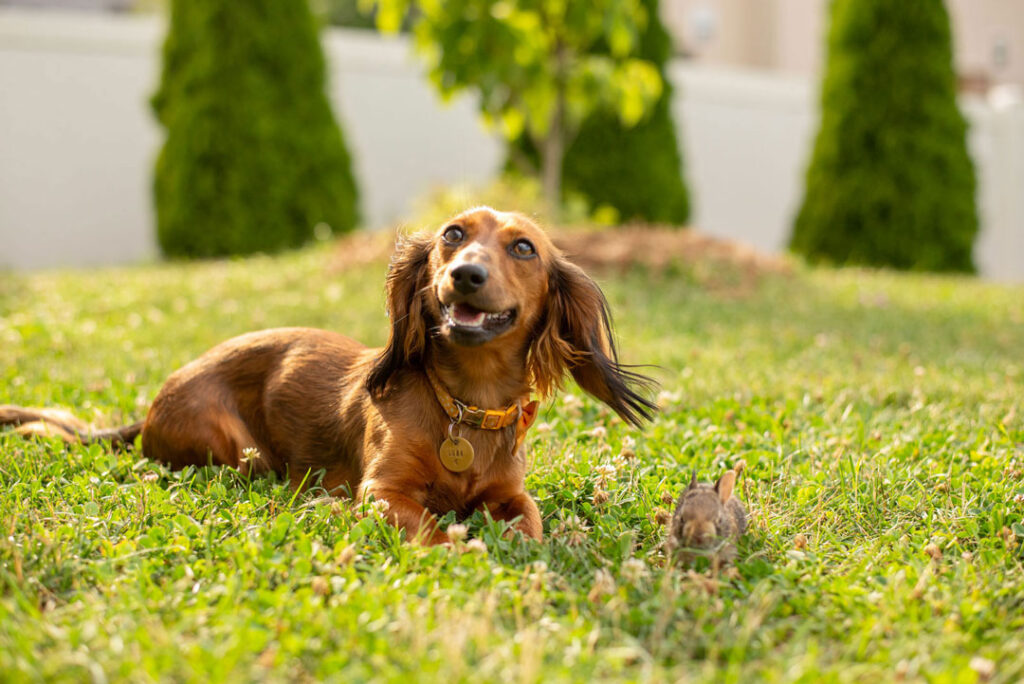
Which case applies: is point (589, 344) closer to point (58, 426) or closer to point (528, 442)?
point (528, 442)

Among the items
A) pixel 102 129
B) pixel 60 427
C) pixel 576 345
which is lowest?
pixel 60 427

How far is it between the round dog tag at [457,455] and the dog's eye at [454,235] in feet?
2.02

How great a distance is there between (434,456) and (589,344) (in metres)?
0.62

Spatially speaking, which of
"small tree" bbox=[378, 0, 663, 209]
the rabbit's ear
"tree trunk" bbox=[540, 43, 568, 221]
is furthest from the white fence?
the rabbit's ear

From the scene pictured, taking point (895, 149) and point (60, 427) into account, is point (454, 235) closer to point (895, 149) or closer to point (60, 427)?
point (60, 427)

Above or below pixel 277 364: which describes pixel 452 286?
above

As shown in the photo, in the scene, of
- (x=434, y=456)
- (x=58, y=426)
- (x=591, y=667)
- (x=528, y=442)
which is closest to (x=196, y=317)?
(x=58, y=426)

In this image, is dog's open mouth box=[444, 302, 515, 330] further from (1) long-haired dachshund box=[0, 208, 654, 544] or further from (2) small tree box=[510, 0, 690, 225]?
(2) small tree box=[510, 0, 690, 225]

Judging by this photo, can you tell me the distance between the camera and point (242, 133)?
11.0 meters

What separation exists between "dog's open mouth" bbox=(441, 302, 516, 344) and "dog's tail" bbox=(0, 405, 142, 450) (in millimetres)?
1569

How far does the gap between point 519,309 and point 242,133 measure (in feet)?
29.3

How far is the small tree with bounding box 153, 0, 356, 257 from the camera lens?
10938 millimetres

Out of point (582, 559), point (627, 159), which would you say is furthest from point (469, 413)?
point (627, 159)

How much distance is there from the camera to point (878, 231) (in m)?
12.8
